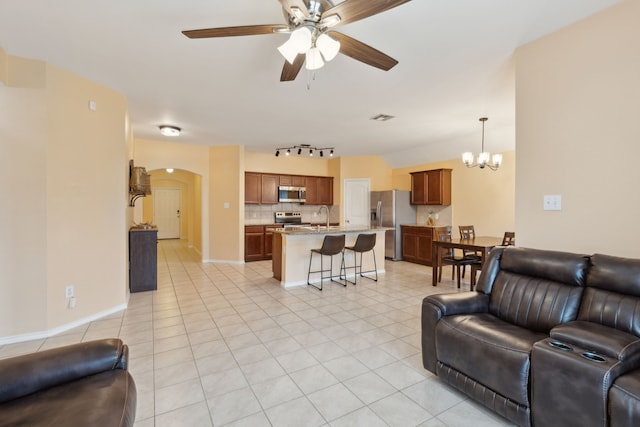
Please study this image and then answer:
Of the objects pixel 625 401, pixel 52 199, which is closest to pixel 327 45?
pixel 625 401

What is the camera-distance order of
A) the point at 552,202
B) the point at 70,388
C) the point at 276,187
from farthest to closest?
the point at 276,187 < the point at 552,202 < the point at 70,388

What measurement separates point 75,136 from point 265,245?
14.6 ft

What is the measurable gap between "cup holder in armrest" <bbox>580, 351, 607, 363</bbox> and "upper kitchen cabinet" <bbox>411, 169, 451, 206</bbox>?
5486 mm

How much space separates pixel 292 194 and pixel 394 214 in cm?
268

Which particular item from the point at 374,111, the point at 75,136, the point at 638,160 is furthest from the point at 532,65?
the point at 75,136

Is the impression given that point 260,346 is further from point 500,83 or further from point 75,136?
point 500,83

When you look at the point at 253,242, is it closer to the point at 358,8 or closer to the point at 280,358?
the point at 280,358

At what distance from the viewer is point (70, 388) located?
4.25 ft

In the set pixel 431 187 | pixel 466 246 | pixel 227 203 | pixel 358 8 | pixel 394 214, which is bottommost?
pixel 466 246

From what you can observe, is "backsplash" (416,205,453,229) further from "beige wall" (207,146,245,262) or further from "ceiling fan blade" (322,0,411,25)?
"ceiling fan blade" (322,0,411,25)

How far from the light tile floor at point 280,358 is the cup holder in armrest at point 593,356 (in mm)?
692

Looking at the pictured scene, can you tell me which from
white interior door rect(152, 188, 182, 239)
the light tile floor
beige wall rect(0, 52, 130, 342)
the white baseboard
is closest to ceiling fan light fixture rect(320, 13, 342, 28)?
the light tile floor

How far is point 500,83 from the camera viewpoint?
337 centimetres

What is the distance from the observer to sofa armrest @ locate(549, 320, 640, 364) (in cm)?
141
